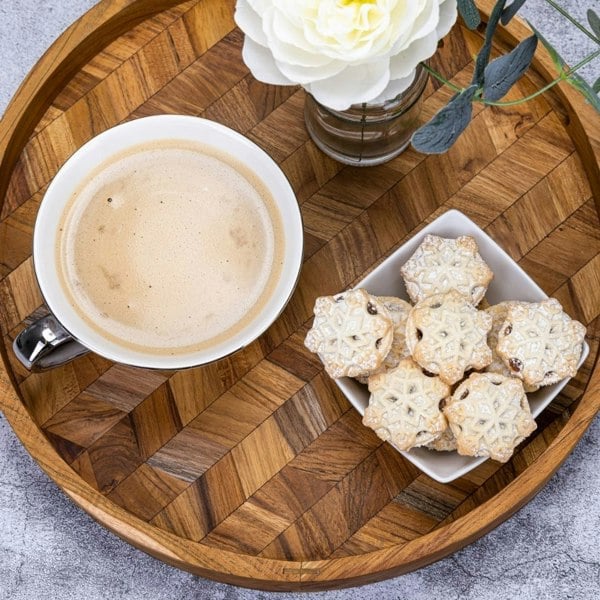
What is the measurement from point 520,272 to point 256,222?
28 centimetres

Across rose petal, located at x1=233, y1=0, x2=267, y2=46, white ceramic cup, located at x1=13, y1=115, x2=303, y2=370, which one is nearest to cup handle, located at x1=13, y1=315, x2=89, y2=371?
white ceramic cup, located at x1=13, y1=115, x2=303, y2=370

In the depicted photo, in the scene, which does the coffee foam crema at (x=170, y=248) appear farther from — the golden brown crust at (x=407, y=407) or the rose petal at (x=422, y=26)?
the rose petal at (x=422, y=26)

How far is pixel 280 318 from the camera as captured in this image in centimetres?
106

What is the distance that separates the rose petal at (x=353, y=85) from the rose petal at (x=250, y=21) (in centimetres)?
6

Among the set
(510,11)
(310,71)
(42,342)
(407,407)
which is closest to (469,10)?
(510,11)

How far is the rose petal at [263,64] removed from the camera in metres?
0.84

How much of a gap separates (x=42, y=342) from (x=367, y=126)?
1.32 feet

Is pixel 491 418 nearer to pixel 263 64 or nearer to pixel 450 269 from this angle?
pixel 450 269

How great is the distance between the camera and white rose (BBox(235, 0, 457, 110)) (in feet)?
2.50

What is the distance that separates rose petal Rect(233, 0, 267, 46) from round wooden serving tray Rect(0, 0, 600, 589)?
10.6 inches

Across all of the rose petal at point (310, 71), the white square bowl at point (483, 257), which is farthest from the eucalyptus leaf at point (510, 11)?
the white square bowl at point (483, 257)

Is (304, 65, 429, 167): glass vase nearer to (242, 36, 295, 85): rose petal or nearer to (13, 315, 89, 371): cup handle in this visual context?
(242, 36, 295, 85): rose petal

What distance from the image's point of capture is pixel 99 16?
106cm

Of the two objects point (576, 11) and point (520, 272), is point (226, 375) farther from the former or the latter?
point (576, 11)
